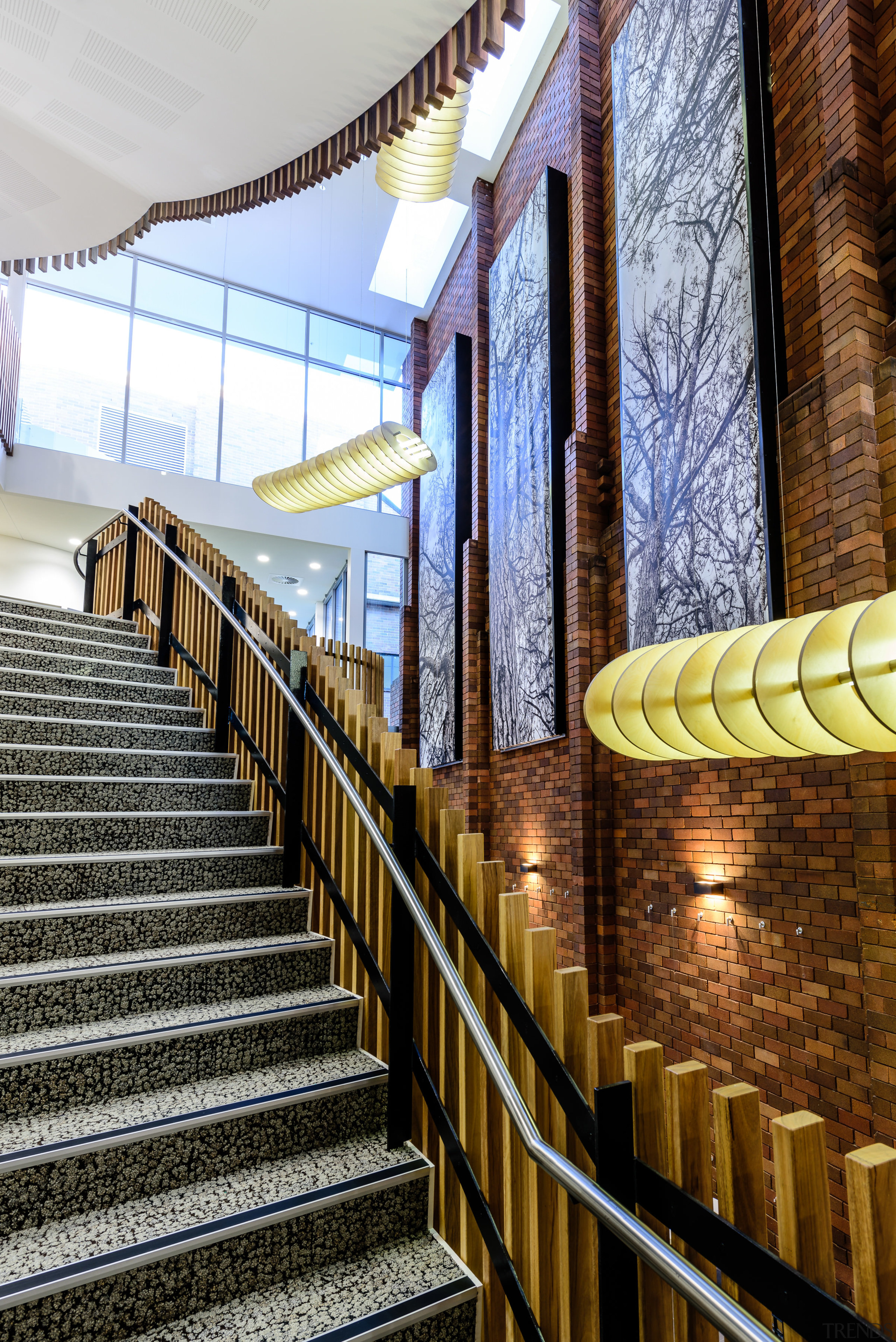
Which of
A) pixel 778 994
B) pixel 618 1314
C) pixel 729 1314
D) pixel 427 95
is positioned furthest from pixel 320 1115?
pixel 778 994

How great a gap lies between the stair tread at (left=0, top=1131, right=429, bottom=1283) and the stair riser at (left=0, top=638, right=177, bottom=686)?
2.25 metres

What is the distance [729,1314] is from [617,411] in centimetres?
581

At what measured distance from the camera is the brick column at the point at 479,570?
7.64 meters

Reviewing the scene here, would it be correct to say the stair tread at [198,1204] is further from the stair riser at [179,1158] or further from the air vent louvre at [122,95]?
the air vent louvre at [122,95]

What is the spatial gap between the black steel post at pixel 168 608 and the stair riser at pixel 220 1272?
316cm

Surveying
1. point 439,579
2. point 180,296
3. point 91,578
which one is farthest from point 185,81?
point 180,296

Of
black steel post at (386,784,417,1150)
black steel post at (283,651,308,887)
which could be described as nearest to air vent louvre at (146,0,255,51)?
black steel post at (283,651,308,887)

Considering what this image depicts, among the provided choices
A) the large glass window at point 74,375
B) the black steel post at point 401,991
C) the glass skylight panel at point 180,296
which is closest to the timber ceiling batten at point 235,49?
the black steel post at point 401,991

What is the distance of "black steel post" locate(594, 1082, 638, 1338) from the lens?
119cm

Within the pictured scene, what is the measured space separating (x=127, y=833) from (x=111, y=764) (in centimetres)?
46

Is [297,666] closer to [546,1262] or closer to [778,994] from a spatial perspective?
[546,1262]

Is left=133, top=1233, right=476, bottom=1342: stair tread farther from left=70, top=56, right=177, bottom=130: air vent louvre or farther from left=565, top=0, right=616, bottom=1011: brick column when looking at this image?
left=565, top=0, right=616, bottom=1011: brick column

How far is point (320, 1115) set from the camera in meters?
1.83

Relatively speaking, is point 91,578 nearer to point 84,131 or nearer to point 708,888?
point 84,131
